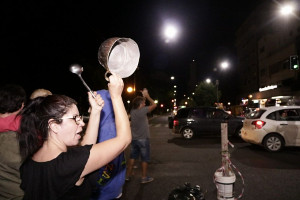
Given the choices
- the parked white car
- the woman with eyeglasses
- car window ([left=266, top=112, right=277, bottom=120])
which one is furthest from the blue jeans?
car window ([left=266, top=112, right=277, bottom=120])

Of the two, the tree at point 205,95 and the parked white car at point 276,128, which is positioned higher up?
the tree at point 205,95

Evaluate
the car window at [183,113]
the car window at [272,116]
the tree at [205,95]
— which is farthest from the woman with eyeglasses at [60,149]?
the tree at [205,95]

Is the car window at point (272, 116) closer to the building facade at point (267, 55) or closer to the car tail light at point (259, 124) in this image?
the car tail light at point (259, 124)

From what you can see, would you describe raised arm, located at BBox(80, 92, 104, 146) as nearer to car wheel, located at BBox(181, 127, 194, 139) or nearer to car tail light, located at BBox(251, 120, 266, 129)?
car tail light, located at BBox(251, 120, 266, 129)

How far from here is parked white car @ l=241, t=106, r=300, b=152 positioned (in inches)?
396

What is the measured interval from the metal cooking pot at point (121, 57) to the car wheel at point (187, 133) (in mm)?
12505

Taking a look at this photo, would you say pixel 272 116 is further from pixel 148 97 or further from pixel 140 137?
pixel 148 97

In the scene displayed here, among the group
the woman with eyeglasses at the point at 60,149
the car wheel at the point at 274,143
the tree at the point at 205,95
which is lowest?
the car wheel at the point at 274,143

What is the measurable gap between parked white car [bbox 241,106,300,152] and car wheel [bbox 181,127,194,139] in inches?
172

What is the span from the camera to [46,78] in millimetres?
24375

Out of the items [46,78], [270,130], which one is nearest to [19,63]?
[46,78]

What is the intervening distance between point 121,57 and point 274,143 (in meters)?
9.23

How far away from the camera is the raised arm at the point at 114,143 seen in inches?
69.9

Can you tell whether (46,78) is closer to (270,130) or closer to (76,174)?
(270,130)
